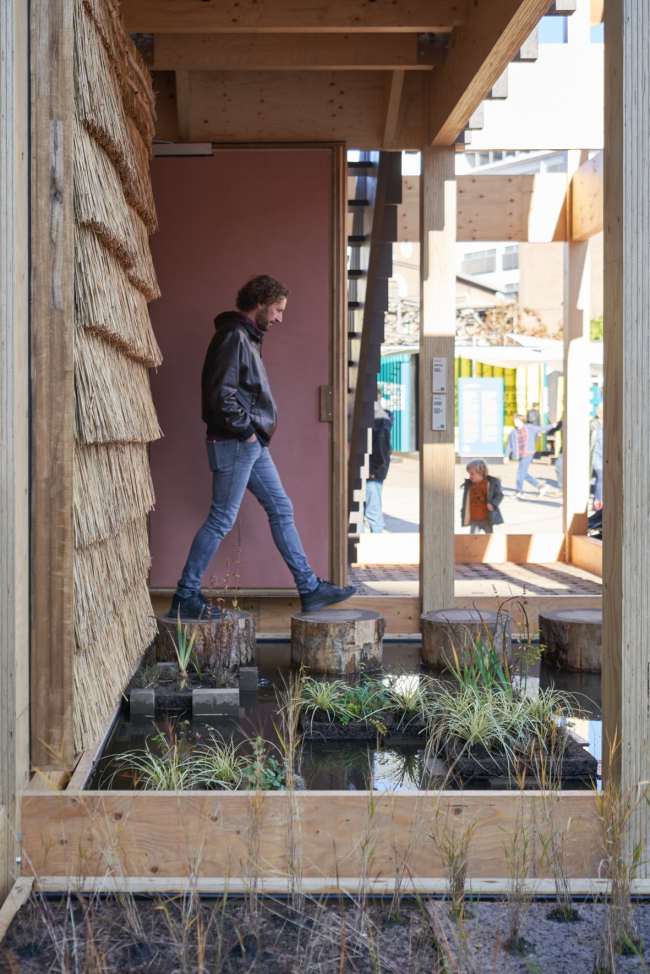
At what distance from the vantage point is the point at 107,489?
12.3 ft

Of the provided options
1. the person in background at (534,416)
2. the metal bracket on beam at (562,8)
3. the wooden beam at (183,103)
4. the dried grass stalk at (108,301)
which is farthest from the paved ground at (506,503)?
the metal bracket on beam at (562,8)

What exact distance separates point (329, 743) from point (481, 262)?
153ft

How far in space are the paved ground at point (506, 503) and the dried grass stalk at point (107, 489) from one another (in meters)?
5.16

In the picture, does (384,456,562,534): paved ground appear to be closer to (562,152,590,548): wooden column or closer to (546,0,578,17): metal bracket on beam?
(562,152,590,548): wooden column

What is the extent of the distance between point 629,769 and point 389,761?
1063mm

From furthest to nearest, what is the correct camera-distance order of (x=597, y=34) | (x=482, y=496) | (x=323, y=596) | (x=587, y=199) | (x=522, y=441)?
(x=522, y=441) < (x=482, y=496) < (x=587, y=199) < (x=597, y=34) < (x=323, y=596)

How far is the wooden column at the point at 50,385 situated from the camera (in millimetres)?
2791

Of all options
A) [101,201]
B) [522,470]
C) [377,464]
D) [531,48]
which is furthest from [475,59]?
[522,470]

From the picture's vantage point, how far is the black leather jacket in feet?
16.7

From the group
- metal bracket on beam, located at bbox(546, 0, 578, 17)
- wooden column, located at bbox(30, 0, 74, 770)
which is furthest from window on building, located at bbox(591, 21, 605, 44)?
wooden column, located at bbox(30, 0, 74, 770)

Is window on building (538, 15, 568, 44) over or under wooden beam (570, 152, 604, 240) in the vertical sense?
over

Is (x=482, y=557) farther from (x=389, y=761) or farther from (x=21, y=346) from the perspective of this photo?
(x=21, y=346)

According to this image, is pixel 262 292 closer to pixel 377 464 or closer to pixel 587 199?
pixel 587 199

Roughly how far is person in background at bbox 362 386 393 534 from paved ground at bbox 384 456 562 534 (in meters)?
1.26
